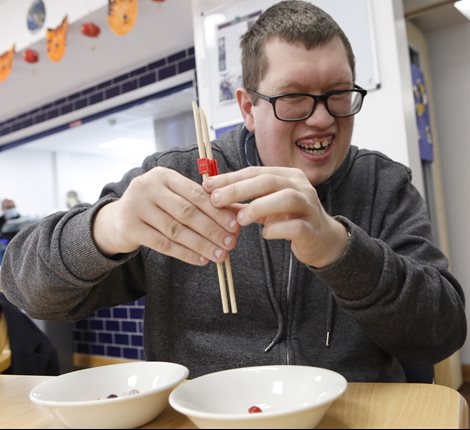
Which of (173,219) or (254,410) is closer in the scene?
(254,410)

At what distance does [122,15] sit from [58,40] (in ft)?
2.07

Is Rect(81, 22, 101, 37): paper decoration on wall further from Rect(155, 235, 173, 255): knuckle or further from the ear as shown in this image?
Rect(155, 235, 173, 255): knuckle

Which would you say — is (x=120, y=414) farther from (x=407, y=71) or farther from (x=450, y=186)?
(x=450, y=186)

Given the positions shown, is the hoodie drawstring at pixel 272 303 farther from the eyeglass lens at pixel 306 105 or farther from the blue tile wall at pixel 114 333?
the blue tile wall at pixel 114 333

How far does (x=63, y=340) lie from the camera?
14.6 feet

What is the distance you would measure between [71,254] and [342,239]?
506mm

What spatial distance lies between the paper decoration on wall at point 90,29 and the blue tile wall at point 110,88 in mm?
737

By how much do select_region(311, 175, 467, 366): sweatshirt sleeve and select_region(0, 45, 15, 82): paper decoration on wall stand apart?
3446 mm

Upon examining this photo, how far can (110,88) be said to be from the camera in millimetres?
4492

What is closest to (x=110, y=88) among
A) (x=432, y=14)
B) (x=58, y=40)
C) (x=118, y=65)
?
(x=118, y=65)

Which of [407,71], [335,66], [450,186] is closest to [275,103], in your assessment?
[335,66]

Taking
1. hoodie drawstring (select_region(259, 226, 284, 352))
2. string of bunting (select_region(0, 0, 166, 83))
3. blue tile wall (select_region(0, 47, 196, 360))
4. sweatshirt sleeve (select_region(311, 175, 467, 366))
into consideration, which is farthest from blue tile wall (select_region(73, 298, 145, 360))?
sweatshirt sleeve (select_region(311, 175, 467, 366))

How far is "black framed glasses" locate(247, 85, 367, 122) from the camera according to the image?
4.07 feet

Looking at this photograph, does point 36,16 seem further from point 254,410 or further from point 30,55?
point 254,410
